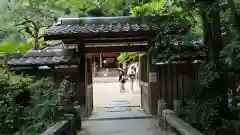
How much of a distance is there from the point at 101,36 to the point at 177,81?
3075 mm

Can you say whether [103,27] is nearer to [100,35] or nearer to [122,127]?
[100,35]

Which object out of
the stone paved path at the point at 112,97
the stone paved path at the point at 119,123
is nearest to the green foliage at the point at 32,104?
the stone paved path at the point at 119,123

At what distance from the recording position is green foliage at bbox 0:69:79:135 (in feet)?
26.2

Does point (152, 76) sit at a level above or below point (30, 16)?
below

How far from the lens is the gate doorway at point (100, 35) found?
10.5m

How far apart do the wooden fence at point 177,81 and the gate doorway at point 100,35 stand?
41 cm

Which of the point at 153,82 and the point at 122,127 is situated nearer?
the point at 122,127

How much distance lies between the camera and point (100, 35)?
1062 centimetres

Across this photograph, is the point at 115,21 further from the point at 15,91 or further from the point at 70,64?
the point at 15,91

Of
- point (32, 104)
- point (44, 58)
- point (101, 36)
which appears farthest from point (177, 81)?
point (32, 104)

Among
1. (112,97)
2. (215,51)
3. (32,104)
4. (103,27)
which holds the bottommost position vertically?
(112,97)

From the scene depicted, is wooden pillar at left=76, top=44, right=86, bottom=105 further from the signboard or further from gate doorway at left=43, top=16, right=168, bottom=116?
the signboard

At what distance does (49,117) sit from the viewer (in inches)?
311

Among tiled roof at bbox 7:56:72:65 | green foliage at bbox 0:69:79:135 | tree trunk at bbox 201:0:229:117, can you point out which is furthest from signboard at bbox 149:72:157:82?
tree trunk at bbox 201:0:229:117
